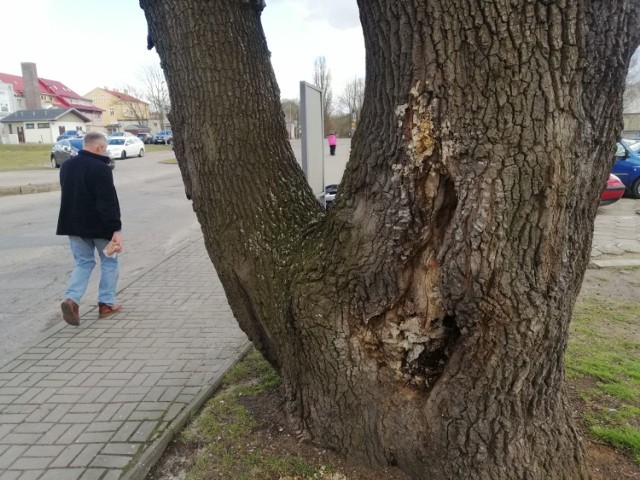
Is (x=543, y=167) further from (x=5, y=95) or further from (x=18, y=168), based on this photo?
(x=5, y=95)

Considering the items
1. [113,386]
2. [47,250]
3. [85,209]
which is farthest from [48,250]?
[113,386]

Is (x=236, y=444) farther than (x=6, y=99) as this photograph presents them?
No

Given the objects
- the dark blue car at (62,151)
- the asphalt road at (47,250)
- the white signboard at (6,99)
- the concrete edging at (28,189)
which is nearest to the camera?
the asphalt road at (47,250)

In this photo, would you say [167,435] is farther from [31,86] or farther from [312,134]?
[31,86]

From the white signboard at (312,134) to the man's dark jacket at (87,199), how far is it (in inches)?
77.1

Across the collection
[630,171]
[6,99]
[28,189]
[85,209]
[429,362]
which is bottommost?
[28,189]

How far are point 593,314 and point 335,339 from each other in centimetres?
349

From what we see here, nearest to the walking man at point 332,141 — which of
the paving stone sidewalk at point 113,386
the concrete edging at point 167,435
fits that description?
the paving stone sidewalk at point 113,386

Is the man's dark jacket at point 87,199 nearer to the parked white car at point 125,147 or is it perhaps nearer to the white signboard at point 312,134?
the white signboard at point 312,134

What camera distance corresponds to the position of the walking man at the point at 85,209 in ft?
15.6

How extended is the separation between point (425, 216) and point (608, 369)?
2.45 m

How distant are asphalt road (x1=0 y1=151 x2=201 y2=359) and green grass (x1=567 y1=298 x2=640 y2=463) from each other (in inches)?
183

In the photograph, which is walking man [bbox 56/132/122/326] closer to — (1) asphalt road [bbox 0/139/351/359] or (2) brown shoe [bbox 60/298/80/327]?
(2) brown shoe [bbox 60/298/80/327]

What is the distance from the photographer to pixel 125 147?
1348 inches
